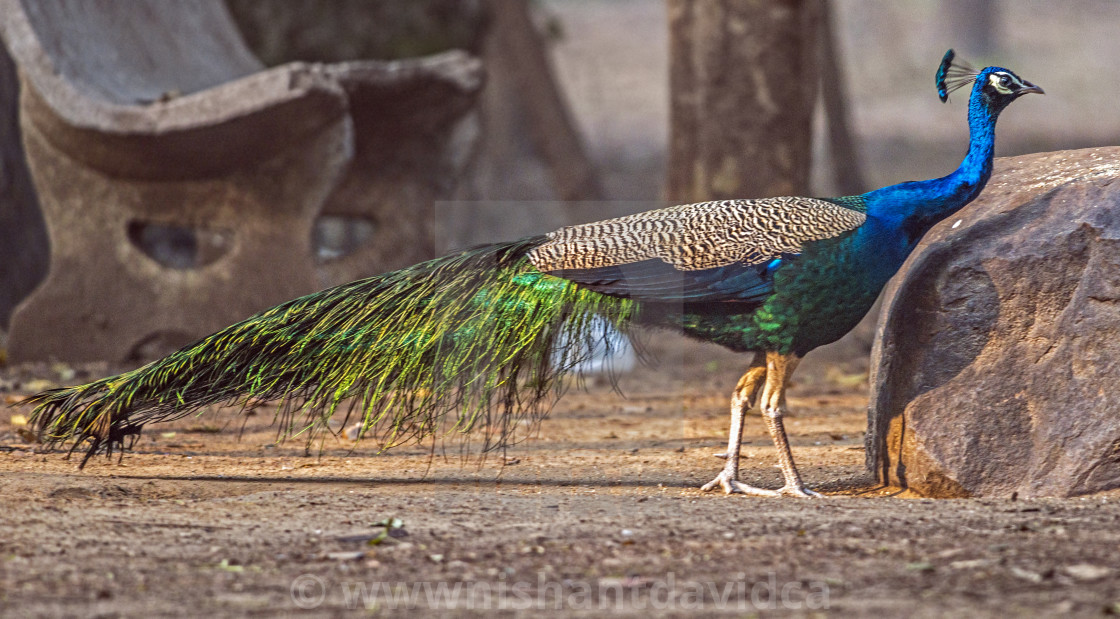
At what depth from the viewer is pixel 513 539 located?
11.8 feet

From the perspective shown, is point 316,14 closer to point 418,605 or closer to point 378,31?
point 378,31

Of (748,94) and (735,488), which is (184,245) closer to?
(748,94)

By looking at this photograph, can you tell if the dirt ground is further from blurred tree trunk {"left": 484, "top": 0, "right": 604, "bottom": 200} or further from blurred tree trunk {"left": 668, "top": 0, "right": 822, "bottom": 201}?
blurred tree trunk {"left": 484, "top": 0, "right": 604, "bottom": 200}

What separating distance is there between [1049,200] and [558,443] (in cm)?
246

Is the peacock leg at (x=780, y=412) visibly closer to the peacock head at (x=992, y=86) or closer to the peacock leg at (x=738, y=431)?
the peacock leg at (x=738, y=431)

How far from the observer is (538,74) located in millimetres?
13875

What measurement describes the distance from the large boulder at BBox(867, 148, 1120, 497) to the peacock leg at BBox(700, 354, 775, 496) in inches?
17.2

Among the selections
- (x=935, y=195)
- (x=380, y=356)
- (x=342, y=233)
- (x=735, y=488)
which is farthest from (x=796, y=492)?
(x=342, y=233)

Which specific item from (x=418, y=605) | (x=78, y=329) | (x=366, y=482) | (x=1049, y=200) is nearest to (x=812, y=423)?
(x=1049, y=200)

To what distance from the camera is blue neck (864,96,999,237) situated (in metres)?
4.29

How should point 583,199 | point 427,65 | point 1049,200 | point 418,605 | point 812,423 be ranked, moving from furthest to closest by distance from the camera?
point 583,199 < point 427,65 < point 812,423 < point 1049,200 < point 418,605

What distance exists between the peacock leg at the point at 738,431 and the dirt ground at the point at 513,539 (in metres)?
0.11

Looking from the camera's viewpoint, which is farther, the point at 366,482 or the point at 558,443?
the point at 558,443

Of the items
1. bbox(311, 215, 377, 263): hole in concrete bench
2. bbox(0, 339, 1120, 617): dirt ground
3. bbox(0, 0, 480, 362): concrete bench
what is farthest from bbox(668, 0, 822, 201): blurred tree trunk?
bbox(311, 215, 377, 263): hole in concrete bench
